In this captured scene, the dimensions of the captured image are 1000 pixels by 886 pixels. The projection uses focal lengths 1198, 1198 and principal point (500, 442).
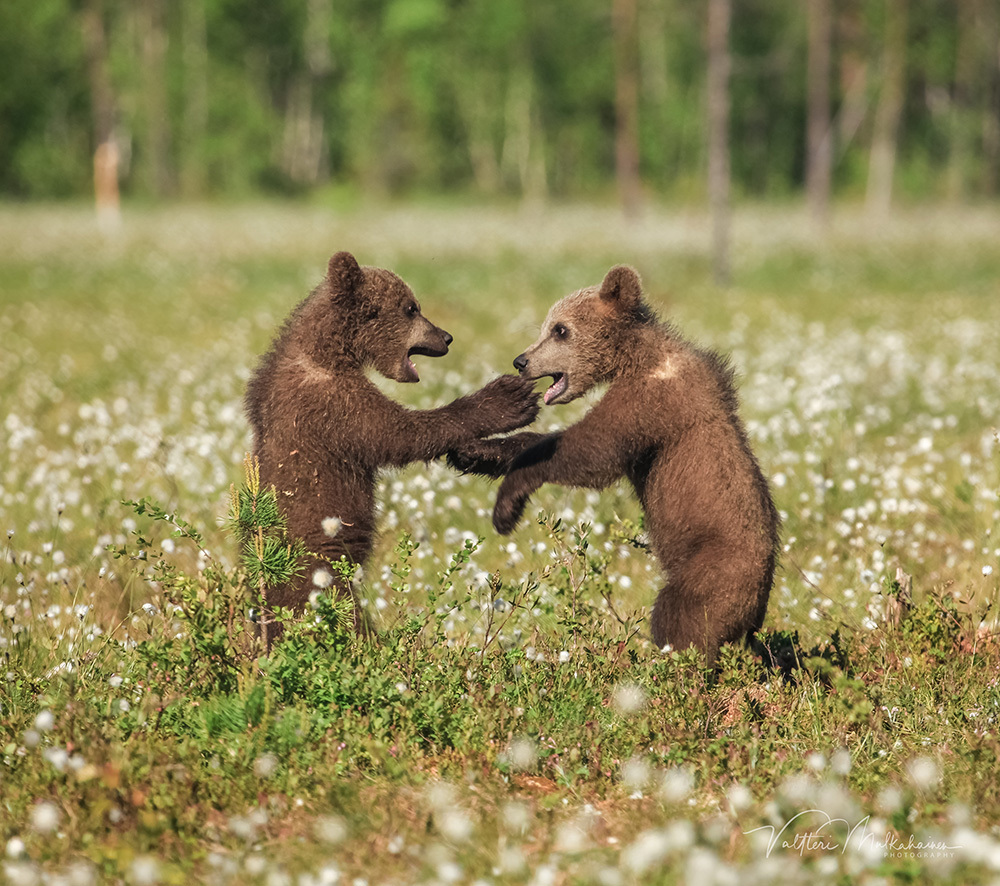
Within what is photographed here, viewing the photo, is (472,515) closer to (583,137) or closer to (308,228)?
(308,228)

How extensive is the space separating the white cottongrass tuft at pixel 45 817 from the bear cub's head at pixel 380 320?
8.18 ft

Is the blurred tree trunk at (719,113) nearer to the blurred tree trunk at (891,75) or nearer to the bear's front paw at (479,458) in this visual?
the bear's front paw at (479,458)

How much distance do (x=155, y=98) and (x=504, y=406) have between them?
205 feet

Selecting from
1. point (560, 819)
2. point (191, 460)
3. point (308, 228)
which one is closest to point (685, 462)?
point (560, 819)

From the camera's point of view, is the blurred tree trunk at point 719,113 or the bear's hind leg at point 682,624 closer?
the bear's hind leg at point 682,624

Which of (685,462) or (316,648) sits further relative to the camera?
(685,462)

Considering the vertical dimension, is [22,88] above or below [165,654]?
above

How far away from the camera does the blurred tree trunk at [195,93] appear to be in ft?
210

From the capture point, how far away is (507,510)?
17.0ft

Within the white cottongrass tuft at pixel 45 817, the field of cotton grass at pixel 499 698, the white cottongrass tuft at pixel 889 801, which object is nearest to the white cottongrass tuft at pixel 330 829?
the field of cotton grass at pixel 499 698

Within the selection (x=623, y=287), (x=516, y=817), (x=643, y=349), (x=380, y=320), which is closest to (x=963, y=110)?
(x=623, y=287)

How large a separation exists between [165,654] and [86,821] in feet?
2.69

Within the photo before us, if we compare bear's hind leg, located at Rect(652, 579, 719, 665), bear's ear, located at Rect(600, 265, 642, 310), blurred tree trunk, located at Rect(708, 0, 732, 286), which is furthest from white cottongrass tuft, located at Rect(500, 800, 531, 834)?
blurred tree trunk, located at Rect(708, 0, 732, 286)

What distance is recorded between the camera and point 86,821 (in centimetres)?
369
